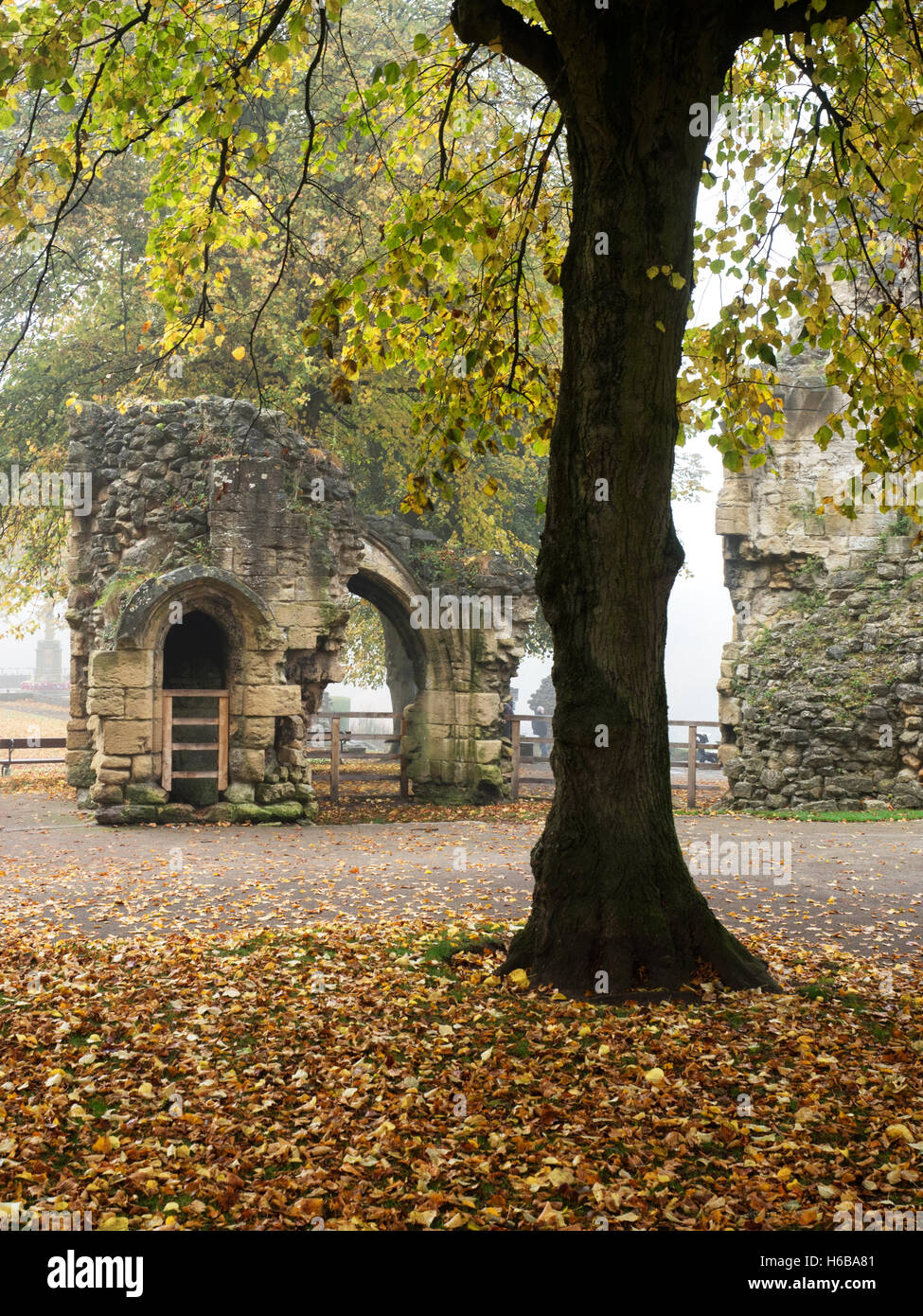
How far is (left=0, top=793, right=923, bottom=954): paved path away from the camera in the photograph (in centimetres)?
879

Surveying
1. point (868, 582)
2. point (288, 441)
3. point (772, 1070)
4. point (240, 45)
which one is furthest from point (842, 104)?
point (868, 582)

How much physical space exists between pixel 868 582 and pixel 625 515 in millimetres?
13210

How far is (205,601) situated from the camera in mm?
15852

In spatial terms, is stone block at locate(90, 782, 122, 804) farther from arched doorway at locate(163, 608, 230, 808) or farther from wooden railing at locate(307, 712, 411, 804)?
wooden railing at locate(307, 712, 411, 804)

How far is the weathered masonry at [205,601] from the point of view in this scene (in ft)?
49.6

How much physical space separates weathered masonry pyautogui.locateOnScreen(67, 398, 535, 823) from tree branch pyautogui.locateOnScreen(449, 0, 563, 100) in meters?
8.59

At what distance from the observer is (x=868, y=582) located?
18.0m

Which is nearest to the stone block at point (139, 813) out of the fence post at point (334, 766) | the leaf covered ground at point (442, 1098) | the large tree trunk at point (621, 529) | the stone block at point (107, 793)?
the stone block at point (107, 793)

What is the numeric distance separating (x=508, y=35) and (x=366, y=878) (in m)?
7.51

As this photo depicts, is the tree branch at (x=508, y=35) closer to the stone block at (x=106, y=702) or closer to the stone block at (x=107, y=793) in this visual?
the stone block at (x=106, y=702)

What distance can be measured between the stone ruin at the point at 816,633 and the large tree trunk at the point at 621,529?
453 inches

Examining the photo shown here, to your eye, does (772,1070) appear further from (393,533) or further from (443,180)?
(393,533)

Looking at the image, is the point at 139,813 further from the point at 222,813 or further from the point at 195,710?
the point at 195,710

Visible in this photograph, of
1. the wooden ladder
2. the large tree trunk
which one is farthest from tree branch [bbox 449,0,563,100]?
the wooden ladder
